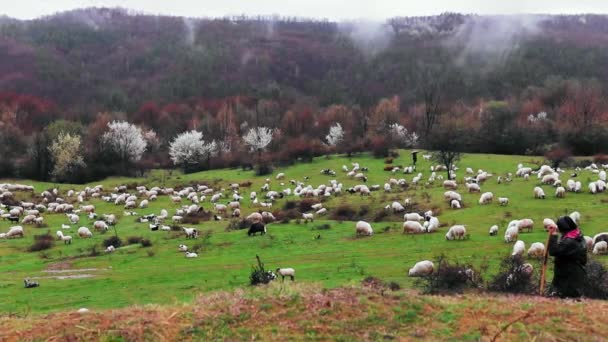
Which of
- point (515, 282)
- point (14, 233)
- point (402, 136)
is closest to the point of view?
point (515, 282)

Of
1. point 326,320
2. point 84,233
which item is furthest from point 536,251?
point 84,233

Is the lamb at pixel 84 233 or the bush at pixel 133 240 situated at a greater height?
the bush at pixel 133 240

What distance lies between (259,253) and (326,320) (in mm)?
15696

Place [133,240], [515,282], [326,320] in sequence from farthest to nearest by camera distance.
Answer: [133,240], [515,282], [326,320]

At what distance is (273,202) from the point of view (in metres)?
48.9

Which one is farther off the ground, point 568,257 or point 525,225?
point 568,257

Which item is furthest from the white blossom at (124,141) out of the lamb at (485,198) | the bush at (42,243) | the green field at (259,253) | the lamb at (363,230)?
the lamb at (363,230)

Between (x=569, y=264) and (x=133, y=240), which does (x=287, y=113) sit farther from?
(x=569, y=264)

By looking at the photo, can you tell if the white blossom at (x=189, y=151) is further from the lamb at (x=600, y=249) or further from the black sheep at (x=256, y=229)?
the lamb at (x=600, y=249)

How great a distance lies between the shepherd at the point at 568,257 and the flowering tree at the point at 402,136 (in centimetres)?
7553

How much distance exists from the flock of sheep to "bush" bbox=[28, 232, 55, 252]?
1032 millimetres

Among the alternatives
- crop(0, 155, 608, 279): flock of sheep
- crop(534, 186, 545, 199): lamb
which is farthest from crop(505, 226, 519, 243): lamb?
crop(534, 186, 545, 199): lamb

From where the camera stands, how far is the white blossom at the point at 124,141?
88.7 m

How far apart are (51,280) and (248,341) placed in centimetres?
1552
